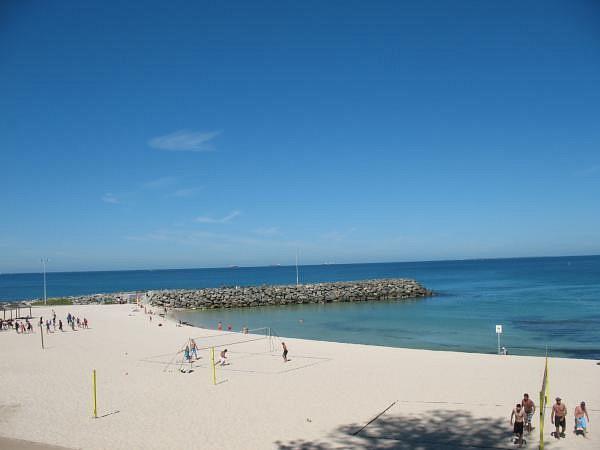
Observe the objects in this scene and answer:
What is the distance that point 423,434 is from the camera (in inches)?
481

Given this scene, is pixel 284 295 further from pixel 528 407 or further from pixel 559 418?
pixel 559 418

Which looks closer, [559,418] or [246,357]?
[559,418]

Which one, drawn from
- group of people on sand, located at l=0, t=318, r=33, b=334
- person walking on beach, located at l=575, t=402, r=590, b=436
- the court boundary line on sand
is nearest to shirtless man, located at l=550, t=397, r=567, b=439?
person walking on beach, located at l=575, t=402, r=590, b=436

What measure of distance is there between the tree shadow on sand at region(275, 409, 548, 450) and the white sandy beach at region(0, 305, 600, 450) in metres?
0.03

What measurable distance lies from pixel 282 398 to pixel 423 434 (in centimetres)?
506

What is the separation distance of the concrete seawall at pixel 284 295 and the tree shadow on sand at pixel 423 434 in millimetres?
46493

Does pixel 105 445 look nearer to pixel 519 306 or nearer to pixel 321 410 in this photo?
pixel 321 410

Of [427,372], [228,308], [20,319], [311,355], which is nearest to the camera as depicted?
[427,372]

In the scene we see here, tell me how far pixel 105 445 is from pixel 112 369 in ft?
31.5

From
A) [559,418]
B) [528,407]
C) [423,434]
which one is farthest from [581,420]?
[423,434]

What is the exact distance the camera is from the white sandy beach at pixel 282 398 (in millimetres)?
12094

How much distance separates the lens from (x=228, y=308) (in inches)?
2255

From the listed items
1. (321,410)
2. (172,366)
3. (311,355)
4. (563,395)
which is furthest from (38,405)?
(563,395)

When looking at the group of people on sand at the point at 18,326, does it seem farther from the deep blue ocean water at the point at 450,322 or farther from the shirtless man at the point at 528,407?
the shirtless man at the point at 528,407
